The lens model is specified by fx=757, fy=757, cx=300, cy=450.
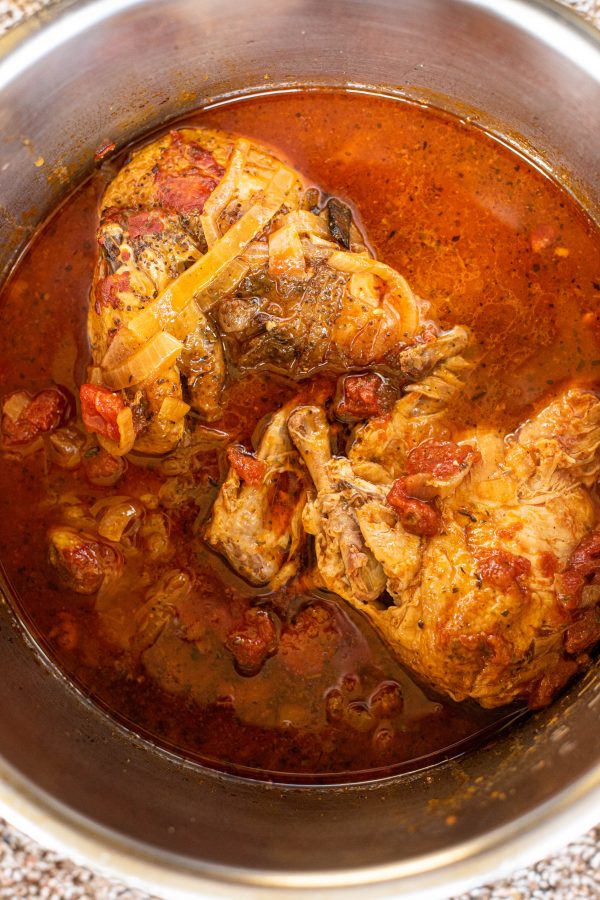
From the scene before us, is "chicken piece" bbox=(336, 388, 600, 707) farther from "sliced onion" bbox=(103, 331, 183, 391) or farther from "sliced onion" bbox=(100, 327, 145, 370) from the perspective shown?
"sliced onion" bbox=(100, 327, 145, 370)

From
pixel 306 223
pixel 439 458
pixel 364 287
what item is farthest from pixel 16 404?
pixel 439 458

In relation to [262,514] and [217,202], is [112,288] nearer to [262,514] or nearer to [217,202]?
[217,202]

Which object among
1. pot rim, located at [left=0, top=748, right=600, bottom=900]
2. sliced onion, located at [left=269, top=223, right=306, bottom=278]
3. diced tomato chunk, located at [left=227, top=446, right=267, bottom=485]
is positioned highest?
sliced onion, located at [left=269, top=223, right=306, bottom=278]

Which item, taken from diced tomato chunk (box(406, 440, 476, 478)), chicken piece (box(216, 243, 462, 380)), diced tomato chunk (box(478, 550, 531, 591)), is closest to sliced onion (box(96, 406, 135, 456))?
chicken piece (box(216, 243, 462, 380))

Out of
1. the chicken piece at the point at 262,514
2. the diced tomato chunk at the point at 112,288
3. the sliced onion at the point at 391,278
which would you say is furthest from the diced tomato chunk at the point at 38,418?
the sliced onion at the point at 391,278

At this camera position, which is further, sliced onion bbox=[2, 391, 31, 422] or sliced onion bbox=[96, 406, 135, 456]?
sliced onion bbox=[2, 391, 31, 422]

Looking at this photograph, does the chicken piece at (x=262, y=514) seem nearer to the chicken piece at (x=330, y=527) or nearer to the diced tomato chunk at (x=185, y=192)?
the chicken piece at (x=330, y=527)
